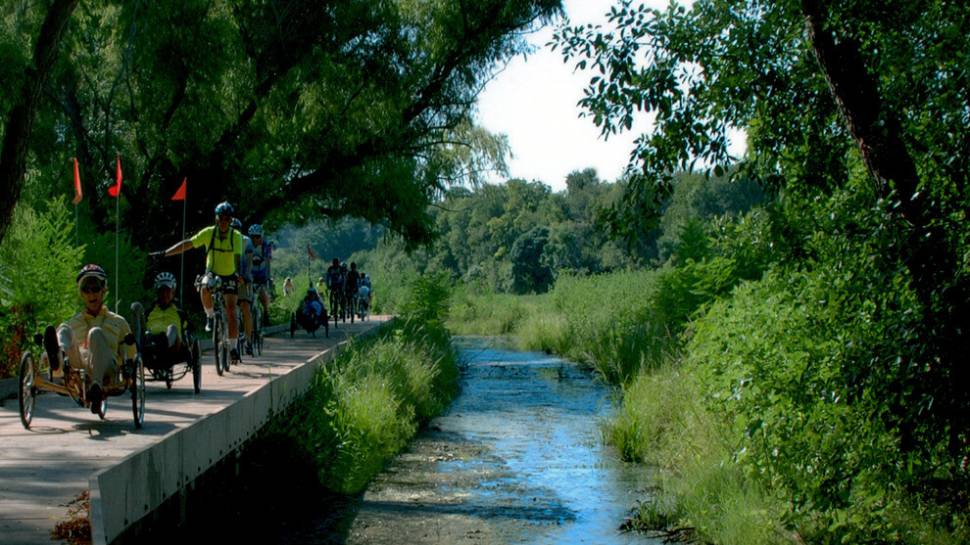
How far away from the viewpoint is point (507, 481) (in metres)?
16.1

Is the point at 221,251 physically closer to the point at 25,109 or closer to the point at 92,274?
the point at 92,274

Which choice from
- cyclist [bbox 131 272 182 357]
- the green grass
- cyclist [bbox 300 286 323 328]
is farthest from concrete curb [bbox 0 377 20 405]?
cyclist [bbox 300 286 323 328]

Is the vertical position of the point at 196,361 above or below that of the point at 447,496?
above

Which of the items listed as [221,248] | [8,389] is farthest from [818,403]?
[8,389]

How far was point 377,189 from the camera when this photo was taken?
105 ft

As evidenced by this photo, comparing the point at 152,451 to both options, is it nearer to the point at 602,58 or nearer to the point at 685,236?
the point at 602,58

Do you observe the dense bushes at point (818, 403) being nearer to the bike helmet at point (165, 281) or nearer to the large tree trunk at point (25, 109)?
the bike helmet at point (165, 281)

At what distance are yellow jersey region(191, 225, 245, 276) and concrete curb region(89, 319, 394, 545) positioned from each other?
1588 mm

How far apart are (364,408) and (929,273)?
10610 millimetres

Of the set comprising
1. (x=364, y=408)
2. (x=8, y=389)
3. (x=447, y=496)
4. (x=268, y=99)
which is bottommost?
(x=447, y=496)

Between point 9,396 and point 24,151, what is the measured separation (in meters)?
4.16

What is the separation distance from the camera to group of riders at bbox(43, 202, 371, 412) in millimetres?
11078

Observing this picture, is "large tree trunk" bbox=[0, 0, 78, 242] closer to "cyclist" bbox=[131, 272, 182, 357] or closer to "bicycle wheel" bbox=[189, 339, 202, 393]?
"cyclist" bbox=[131, 272, 182, 357]

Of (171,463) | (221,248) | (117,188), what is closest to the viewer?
(171,463)
